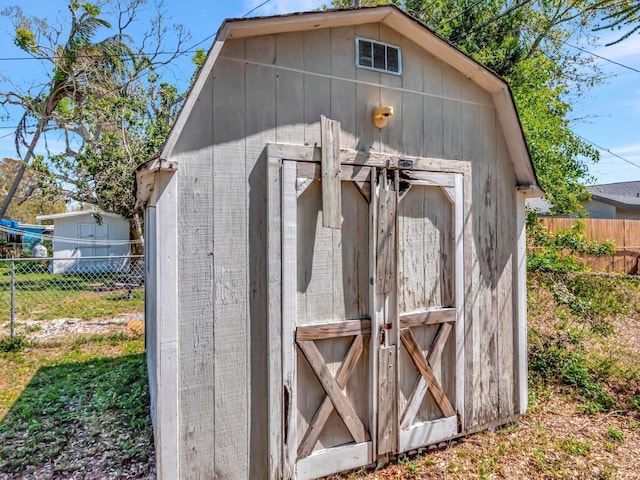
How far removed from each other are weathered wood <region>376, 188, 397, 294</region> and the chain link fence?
18.4ft

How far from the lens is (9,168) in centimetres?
2594

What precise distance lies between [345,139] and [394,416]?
2252mm

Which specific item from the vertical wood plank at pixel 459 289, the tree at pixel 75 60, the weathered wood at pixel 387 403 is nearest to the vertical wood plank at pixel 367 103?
the vertical wood plank at pixel 459 289

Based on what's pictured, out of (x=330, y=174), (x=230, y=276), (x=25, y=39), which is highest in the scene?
(x=25, y=39)

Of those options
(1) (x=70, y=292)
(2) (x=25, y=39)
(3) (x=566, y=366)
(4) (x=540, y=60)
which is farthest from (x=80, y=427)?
(2) (x=25, y=39)

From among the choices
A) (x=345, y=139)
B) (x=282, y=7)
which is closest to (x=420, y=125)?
(x=345, y=139)

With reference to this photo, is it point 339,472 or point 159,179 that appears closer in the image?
point 159,179

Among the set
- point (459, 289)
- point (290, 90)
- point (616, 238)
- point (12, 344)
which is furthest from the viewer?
point (616, 238)

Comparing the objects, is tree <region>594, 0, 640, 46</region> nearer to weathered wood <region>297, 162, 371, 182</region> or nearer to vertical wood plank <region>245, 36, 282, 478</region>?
weathered wood <region>297, 162, 371, 182</region>

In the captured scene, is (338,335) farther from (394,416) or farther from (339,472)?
(339,472)

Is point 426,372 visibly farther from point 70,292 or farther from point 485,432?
point 70,292

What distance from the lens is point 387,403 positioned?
297cm

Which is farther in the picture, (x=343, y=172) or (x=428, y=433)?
(x=428, y=433)

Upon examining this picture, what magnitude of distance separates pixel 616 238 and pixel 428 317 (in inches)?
494
